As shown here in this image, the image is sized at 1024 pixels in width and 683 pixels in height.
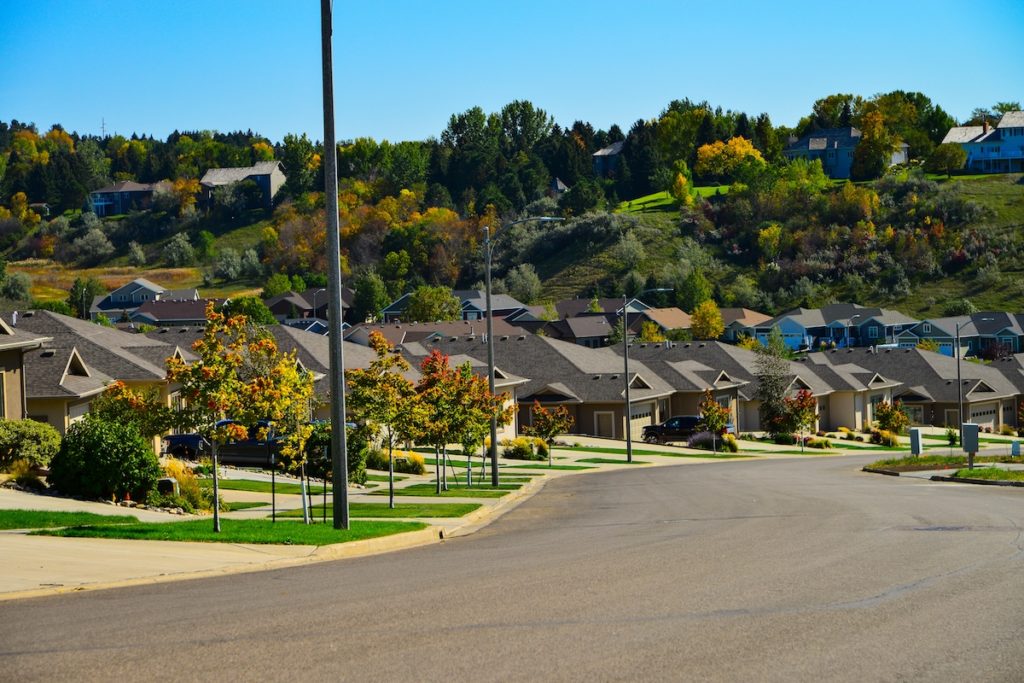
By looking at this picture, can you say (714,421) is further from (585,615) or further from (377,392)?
(585,615)

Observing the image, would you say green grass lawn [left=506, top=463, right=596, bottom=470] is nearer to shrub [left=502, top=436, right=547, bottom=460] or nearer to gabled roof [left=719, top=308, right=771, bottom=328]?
shrub [left=502, top=436, right=547, bottom=460]

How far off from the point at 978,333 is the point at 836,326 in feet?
48.0

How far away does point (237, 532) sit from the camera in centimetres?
2114

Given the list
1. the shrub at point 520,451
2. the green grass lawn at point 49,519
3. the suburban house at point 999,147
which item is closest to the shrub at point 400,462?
the shrub at point 520,451

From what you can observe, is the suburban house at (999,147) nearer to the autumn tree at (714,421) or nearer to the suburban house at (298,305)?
the suburban house at (298,305)

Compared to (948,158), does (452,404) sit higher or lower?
lower

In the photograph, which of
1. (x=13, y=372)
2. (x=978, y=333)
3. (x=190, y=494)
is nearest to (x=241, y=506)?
(x=190, y=494)

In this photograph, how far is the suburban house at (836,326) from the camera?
133500mm

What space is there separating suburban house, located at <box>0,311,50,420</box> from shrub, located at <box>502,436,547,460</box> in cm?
2288

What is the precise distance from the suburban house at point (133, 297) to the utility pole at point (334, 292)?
143 meters

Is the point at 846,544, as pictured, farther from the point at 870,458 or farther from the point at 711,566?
the point at 870,458

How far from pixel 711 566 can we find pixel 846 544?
11.2 feet

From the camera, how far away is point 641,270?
160m

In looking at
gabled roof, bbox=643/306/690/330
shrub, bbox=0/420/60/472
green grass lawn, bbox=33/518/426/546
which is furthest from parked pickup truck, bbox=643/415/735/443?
gabled roof, bbox=643/306/690/330
